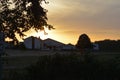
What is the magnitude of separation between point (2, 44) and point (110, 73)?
580 cm

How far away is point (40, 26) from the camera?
25.9 meters

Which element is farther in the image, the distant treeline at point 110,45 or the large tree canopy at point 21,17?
the distant treeline at point 110,45

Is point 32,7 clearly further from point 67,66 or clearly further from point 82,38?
point 82,38

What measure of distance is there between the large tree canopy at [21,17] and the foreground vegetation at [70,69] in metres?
4.60

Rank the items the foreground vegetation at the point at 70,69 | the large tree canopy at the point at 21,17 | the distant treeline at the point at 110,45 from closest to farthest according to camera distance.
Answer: the foreground vegetation at the point at 70,69, the large tree canopy at the point at 21,17, the distant treeline at the point at 110,45

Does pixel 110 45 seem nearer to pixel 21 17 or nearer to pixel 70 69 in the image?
pixel 21 17

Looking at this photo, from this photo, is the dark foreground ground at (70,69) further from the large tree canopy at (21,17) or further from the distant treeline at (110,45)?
the distant treeline at (110,45)

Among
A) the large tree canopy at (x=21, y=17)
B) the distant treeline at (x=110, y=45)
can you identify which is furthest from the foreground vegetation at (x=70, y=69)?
the distant treeline at (x=110, y=45)

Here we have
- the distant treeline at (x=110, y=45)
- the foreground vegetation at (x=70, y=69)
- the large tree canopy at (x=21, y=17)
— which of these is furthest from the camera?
the distant treeline at (x=110, y=45)

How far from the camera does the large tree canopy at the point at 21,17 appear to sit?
2316 centimetres

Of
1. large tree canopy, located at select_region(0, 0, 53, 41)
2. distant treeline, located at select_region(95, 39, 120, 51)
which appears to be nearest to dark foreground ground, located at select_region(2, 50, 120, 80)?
large tree canopy, located at select_region(0, 0, 53, 41)

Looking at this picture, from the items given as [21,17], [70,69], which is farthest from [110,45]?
[70,69]

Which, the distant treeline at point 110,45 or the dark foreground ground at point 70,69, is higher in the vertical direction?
the distant treeline at point 110,45

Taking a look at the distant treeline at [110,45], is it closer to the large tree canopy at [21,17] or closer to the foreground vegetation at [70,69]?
the large tree canopy at [21,17]
